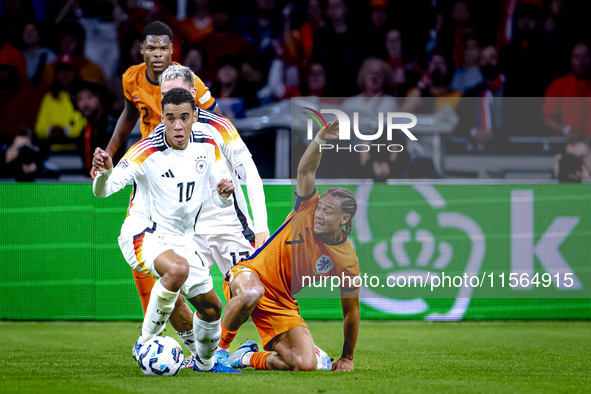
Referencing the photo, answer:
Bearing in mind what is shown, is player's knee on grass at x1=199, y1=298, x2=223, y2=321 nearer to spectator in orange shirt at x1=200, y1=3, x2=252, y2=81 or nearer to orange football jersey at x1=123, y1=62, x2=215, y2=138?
orange football jersey at x1=123, y1=62, x2=215, y2=138

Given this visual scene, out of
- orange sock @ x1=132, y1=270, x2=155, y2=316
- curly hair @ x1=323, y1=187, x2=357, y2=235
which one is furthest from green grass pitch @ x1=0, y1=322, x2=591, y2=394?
curly hair @ x1=323, y1=187, x2=357, y2=235

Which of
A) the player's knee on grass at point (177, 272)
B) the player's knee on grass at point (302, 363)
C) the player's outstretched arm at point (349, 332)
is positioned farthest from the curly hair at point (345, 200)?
the player's knee on grass at point (177, 272)

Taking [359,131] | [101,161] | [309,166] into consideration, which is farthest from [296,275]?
[101,161]

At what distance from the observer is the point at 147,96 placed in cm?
506

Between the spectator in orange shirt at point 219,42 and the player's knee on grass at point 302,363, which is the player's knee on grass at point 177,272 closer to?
the player's knee on grass at point 302,363

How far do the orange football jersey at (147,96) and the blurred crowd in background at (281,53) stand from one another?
3.05 meters

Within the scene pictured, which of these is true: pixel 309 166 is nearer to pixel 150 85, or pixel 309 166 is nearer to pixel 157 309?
pixel 150 85

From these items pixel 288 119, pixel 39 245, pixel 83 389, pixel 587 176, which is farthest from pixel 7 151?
pixel 587 176

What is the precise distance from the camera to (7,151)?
7805mm

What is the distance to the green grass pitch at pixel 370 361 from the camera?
3.75 meters

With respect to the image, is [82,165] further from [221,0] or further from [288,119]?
[221,0]

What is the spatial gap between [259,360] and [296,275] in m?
0.64

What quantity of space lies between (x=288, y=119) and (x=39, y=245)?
118 inches

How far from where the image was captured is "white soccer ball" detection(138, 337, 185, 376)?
4.02 meters
